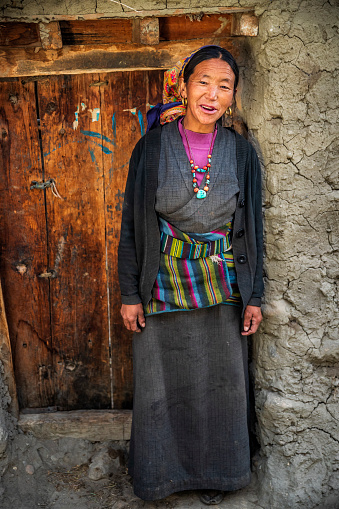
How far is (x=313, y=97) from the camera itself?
2.04m

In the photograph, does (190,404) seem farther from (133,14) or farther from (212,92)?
(133,14)

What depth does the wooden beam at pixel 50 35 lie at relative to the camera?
2125mm

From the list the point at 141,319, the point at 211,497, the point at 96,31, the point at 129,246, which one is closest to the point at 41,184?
the point at 129,246

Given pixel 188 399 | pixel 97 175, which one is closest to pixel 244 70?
pixel 97 175

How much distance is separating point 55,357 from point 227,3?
6.73ft

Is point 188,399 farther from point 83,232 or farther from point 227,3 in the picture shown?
point 227,3

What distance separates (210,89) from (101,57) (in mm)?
657

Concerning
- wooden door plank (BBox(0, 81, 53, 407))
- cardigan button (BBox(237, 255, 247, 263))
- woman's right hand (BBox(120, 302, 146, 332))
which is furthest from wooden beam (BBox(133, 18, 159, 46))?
woman's right hand (BBox(120, 302, 146, 332))

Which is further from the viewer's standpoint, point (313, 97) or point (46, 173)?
point (46, 173)

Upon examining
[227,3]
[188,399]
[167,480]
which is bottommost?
[167,480]

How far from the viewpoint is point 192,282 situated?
Result: 2070 mm

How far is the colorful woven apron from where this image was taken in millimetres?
2045

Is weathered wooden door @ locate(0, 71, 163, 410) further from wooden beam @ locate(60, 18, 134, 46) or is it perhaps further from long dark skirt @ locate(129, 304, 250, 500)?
long dark skirt @ locate(129, 304, 250, 500)

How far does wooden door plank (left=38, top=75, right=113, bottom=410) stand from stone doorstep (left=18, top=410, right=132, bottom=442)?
8 centimetres
